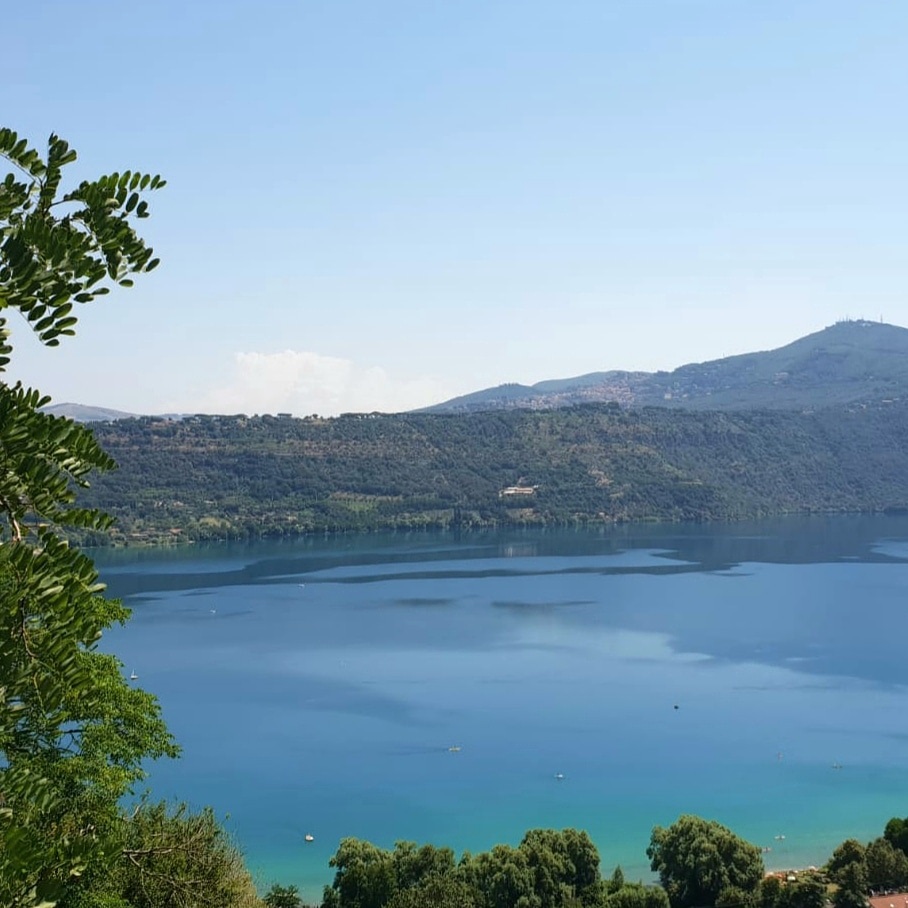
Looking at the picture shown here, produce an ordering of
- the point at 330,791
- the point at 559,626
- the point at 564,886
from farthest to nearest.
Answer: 1. the point at 559,626
2. the point at 330,791
3. the point at 564,886

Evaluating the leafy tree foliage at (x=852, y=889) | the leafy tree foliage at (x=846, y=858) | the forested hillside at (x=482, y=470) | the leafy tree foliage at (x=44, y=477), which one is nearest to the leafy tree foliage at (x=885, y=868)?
the leafy tree foliage at (x=846, y=858)

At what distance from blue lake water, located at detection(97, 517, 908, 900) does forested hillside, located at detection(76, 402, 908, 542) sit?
20296 millimetres

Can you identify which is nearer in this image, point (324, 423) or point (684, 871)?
point (684, 871)

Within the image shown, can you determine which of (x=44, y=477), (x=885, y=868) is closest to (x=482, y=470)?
(x=885, y=868)

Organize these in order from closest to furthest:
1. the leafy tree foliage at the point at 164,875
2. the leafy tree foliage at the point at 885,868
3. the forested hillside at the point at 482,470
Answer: the leafy tree foliage at the point at 164,875 < the leafy tree foliage at the point at 885,868 < the forested hillside at the point at 482,470

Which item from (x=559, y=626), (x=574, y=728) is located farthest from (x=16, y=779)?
(x=559, y=626)

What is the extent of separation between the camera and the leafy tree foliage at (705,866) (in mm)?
23688

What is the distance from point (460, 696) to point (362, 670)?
7.01m

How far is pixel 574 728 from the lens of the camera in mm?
43812

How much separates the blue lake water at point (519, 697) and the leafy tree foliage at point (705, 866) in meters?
4.18

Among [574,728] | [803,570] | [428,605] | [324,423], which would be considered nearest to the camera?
[574,728]

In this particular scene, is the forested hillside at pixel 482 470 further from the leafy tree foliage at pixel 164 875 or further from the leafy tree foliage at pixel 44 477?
the leafy tree foliage at pixel 44 477

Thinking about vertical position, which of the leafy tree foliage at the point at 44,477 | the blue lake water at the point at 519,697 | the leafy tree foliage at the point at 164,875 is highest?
the leafy tree foliage at the point at 44,477

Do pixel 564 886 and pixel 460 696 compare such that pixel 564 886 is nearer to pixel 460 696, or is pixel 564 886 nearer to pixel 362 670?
pixel 460 696
